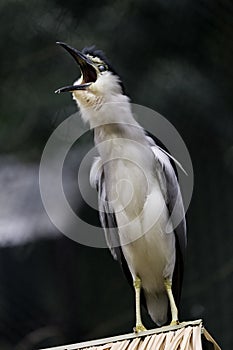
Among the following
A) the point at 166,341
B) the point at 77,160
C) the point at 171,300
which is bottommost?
the point at 77,160

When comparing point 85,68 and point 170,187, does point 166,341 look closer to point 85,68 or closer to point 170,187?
point 170,187

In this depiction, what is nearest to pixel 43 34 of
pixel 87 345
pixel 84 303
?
pixel 84 303

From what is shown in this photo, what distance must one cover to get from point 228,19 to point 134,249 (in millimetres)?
1272

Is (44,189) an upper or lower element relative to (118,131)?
lower

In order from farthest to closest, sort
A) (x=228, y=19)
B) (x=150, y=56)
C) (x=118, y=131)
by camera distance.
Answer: (x=150, y=56), (x=228, y=19), (x=118, y=131)

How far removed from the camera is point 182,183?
2973 millimetres

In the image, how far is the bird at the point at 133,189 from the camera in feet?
8.05

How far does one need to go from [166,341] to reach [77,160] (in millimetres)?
1882

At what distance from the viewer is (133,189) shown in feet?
8.00

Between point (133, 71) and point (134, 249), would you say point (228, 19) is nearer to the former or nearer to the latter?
point (133, 71)

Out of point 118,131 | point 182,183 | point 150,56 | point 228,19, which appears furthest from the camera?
point 150,56

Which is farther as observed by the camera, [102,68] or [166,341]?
[102,68]

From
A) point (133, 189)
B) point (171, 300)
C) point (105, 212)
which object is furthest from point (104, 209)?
point (171, 300)

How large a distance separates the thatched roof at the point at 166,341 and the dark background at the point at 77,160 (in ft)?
5.23
